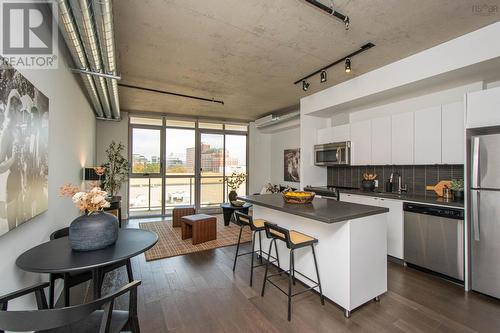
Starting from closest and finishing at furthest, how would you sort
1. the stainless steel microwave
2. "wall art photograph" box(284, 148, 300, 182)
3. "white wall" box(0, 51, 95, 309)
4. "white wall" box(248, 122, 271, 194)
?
1. "white wall" box(0, 51, 95, 309)
2. the stainless steel microwave
3. "wall art photograph" box(284, 148, 300, 182)
4. "white wall" box(248, 122, 271, 194)

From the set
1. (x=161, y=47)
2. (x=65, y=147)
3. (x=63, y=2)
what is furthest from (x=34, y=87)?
(x=161, y=47)

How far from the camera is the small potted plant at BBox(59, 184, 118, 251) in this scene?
5.43 ft

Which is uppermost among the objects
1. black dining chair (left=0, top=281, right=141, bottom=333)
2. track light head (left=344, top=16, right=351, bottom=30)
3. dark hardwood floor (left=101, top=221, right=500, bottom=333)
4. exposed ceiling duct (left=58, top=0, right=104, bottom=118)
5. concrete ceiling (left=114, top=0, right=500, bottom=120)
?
concrete ceiling (left=114, top=0, right=500, bottom=120)

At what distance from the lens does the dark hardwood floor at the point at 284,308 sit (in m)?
2.05

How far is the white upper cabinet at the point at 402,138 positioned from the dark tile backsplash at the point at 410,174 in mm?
342

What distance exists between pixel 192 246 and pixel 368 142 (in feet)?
12.4

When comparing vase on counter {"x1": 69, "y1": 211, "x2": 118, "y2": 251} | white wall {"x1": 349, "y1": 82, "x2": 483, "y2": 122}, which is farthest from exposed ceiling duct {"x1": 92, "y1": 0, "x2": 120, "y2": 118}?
white wall {"x1": 349, "y1": 82, "x2": 483, "y2": 122}

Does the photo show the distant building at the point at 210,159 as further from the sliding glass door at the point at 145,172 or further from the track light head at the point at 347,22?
the track light head at the point at 347,22

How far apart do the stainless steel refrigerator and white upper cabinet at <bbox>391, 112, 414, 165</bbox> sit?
1.05 meters

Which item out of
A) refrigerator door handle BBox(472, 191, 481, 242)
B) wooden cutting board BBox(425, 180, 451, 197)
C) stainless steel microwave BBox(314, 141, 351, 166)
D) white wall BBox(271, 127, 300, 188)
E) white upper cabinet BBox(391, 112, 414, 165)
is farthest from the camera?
white wall BBox(271, 127, 300, 188)

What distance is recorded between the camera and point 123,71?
3.78 metres

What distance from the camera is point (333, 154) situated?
4.72m

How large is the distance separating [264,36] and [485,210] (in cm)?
318

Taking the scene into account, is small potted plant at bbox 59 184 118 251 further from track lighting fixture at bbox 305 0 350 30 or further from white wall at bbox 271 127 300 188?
white wall at bbox 271 127 300 188
